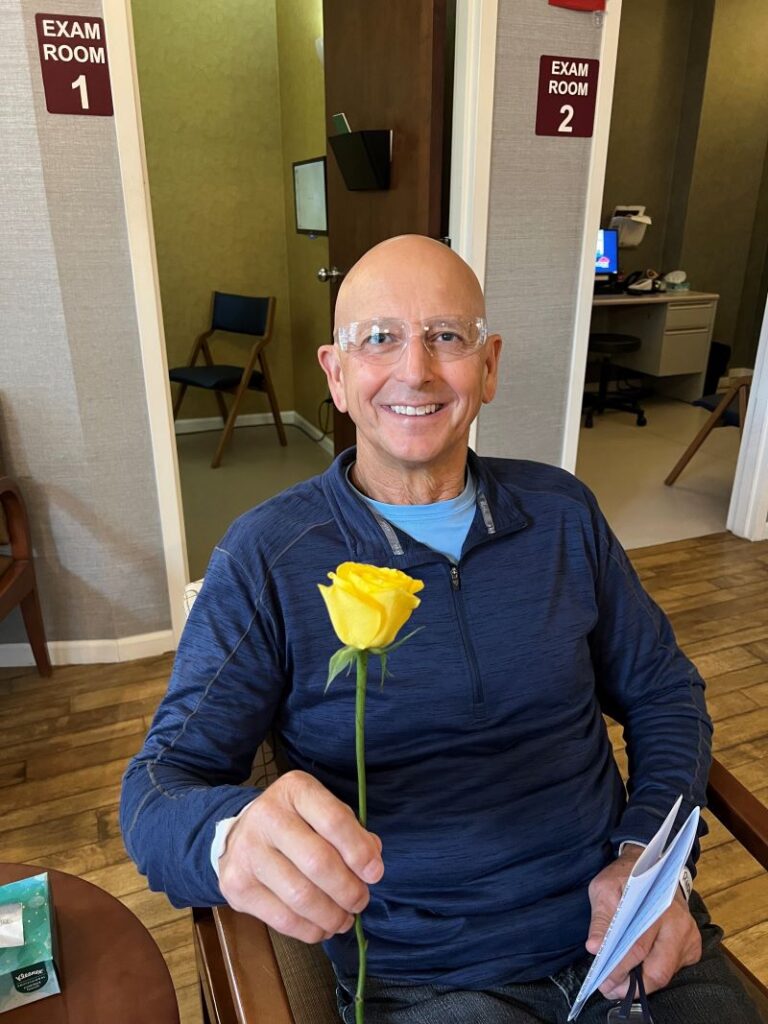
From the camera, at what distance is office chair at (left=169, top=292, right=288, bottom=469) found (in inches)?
161

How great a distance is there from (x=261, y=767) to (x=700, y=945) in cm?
60

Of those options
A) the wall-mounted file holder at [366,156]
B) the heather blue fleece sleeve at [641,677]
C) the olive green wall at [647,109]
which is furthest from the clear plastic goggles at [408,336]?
the olive green wall at [647,109]

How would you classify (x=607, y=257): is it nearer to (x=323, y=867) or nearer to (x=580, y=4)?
(x=580, y=4)

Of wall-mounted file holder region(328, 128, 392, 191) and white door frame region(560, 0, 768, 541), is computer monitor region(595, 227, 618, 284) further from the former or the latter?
wall-mounted file holder region(328, 128, 392, 191)

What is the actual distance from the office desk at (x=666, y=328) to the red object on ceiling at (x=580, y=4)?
109 inches

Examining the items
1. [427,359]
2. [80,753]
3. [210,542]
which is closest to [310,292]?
[210,542]

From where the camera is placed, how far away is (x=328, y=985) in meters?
0.93

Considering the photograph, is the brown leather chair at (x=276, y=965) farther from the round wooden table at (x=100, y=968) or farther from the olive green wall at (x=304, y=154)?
the olive green wall at (x=304, y=154)

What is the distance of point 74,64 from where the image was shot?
180cm

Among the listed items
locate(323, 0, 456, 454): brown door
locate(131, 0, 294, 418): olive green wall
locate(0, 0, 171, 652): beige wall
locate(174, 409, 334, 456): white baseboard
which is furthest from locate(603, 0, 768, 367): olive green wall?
locate(0, 0, 171, 652): beige wall

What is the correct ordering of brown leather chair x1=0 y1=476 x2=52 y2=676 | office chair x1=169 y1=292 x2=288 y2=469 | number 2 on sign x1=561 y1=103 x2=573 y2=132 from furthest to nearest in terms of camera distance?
1. office chair x1=169 y1=292 x2=288 y2=469
2. number 2 on sign x1=561 y1=103 x2=573 y2=132
3. brown leather chair x1=0 y1=476 x2=52 y2=676

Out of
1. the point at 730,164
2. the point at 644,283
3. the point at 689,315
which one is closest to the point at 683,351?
the point at 689,315

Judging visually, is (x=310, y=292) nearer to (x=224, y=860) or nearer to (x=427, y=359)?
(x=427, y=359)

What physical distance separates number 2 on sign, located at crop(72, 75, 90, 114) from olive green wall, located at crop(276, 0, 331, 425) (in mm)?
2060
